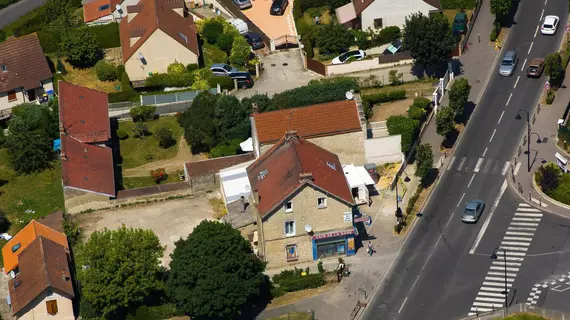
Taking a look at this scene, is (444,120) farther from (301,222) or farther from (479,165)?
(301,222)

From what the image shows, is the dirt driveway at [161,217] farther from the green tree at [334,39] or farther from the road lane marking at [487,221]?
the green tree at [334,39]

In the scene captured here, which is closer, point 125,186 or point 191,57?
point 125,186

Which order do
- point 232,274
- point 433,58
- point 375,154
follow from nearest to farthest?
point 232,274 → point 375,154 → point 433,58

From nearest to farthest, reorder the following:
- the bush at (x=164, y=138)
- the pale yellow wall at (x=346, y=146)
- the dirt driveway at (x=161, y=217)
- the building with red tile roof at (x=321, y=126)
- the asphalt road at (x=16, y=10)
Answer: the dirt driveway at (x=161, y=217) < the building with red tile roof at (x=321, y=126) < the pale yellow wall at (x=346, y=146) < the bush at (x=164, y=138) < the asphalt road at (x=16, y=10)

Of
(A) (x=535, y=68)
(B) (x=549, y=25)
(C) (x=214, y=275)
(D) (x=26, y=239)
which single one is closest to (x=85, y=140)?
(D) (x=26, y=239)

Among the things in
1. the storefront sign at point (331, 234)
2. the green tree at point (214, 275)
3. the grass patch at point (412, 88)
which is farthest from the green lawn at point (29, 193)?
the grass patch at point (412, 88)

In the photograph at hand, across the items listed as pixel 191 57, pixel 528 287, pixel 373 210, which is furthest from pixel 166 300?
pixel 191 57

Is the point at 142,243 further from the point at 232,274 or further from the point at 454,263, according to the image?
the point at 454,263
